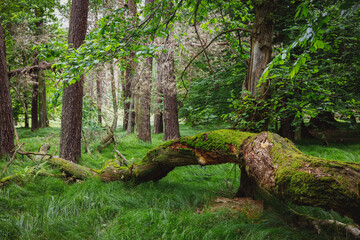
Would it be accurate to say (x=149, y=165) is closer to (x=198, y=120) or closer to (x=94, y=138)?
(x=198, y=120)

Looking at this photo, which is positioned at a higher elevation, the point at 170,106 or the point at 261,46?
the point at 261,46

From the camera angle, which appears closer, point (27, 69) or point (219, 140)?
point (219, 140)

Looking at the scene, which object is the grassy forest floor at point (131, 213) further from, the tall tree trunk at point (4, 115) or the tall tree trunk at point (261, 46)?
the tall tree trunk at point (261, 46)

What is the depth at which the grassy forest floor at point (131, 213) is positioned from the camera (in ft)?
7.36

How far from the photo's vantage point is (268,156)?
1980mm

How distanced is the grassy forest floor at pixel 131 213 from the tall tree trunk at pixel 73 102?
3.33ft

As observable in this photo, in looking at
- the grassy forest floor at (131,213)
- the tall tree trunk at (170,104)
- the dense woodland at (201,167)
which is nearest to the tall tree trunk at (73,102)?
the dense woodland at (201,167)

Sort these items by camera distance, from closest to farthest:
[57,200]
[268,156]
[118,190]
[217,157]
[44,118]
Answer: [268,156]
[217,157]
[57,200]
[118,190]
[44,118]

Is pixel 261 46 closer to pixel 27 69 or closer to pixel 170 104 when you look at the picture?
pixel 170 104

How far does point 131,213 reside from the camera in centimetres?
267

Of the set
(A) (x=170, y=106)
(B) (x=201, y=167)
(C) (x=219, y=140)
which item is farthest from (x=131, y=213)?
(A) (x=170, y=106)

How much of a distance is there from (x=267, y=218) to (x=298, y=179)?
4.16ft

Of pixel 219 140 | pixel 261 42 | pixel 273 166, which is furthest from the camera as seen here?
pixel 261 42

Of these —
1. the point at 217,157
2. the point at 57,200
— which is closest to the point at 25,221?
the point at 57,200
